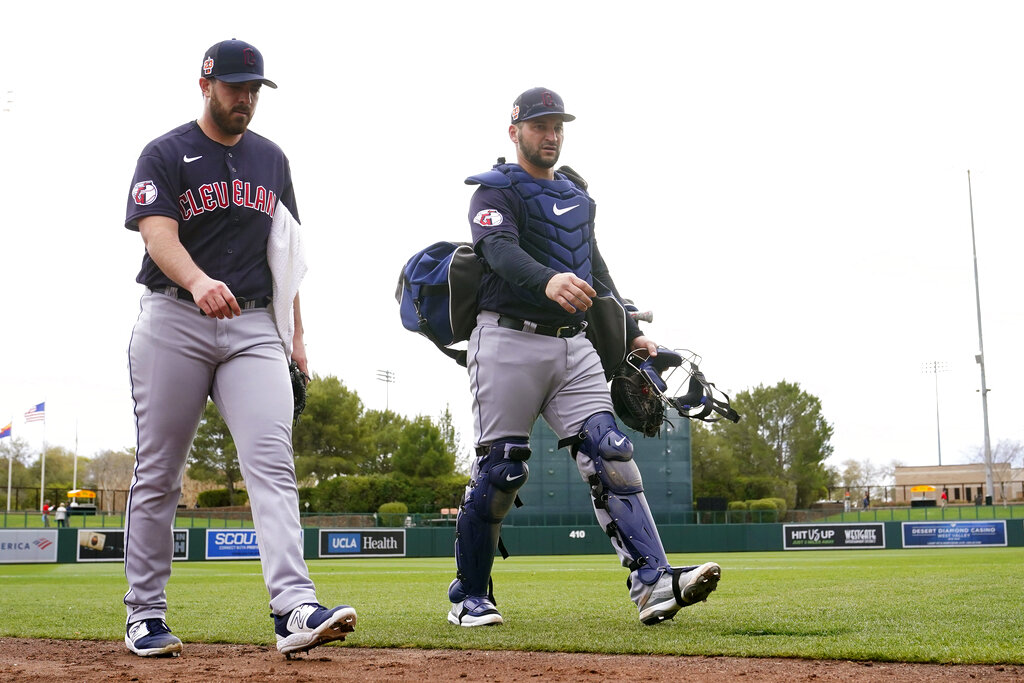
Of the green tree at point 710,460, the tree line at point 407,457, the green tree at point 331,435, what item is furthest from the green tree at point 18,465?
the green tree at point 710,460

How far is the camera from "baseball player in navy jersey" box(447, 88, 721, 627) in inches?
169

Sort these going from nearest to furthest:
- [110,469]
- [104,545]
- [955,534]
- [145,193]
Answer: [145,193] → [104,545] → [955,534] → [110,469]

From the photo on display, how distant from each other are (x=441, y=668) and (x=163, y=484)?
1225 millimetres

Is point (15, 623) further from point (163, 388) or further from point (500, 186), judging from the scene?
point (500, 186)

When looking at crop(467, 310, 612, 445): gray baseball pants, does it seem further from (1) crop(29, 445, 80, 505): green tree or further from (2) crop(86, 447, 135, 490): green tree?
(2) crop(86, 447, 135, 490): green tree

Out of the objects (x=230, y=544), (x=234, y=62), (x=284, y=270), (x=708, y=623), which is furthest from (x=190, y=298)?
(x=230, y=544)

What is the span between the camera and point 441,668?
305cm

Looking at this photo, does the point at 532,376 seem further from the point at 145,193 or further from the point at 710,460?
the point at 710,460

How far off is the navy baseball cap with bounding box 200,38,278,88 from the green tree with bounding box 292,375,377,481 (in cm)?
5856

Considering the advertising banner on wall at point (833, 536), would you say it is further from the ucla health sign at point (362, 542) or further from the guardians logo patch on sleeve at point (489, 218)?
the guardians logo patch on sleeve at point (489, 218)

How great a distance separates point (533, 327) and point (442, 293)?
1.66 ft

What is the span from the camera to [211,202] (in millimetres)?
3500

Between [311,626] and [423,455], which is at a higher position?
[423,455]

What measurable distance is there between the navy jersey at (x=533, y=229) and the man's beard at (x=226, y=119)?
3.90 ft
